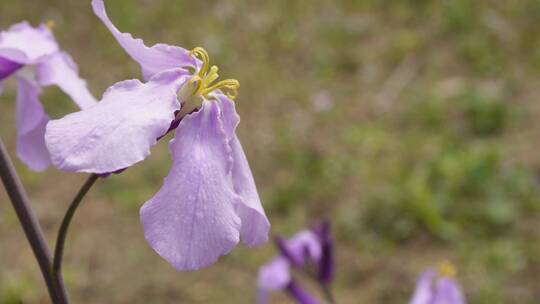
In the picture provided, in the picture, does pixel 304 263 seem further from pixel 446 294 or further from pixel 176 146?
pixel 176 146

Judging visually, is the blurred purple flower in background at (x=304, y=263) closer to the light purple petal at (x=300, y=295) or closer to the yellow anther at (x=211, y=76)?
the light purple petal at (x=300, y=295)

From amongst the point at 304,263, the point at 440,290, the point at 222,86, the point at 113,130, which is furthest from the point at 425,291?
the point at 113,130

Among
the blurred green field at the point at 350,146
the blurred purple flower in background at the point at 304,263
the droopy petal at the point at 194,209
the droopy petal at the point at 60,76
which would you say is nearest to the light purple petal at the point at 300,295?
the blurred purple flower in background at the point at 304,263

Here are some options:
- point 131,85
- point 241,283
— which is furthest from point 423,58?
point 131,85

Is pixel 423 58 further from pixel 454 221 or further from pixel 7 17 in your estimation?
pixel 7 17

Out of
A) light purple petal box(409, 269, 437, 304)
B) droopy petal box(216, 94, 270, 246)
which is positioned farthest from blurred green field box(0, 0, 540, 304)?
droopy petal box(216, 94, 270, 246)

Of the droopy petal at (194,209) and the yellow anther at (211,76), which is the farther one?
the yellow anther at (211,76)

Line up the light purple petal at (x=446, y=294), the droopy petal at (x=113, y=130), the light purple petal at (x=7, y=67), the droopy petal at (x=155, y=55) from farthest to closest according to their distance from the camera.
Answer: the light purple petal at (x=446, y=294)
the light purple petal at (x=7, y=67)
the droopy petal at (x=155, y=55)
the droopy petal at (x=113, y=130)
